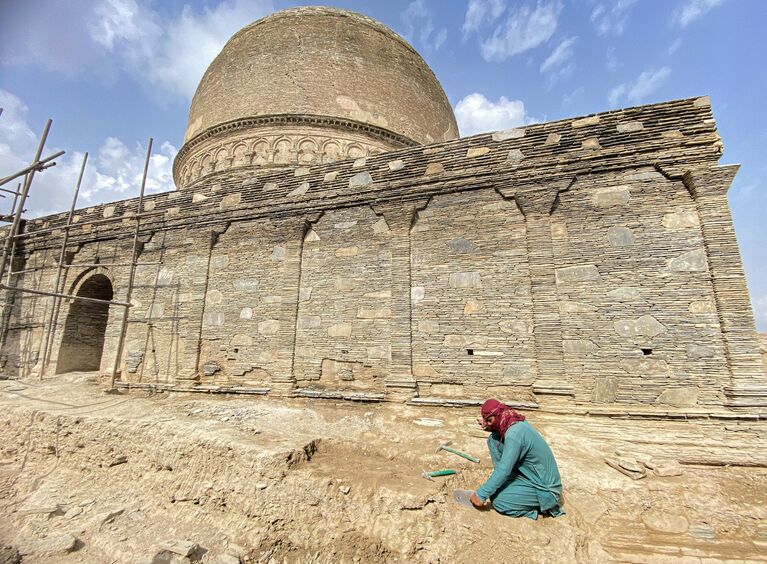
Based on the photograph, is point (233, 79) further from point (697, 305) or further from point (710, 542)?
point (710, 542)

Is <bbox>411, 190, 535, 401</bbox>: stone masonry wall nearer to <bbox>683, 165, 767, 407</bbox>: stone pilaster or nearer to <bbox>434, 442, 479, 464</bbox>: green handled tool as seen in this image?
<bbox>434, 442, 479, 464</bbox>: green handled tool

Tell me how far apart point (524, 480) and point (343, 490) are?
1.71m

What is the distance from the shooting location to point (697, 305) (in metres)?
5.45

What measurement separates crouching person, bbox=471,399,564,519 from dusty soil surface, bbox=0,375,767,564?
0.12 meters

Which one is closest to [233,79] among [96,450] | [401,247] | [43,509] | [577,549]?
[401,247]

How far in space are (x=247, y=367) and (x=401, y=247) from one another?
371cm

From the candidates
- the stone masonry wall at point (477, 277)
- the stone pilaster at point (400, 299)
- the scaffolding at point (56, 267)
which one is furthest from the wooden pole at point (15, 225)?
the stone pilaster at point (400, 299)

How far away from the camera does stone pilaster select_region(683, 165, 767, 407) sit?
5.02 meters

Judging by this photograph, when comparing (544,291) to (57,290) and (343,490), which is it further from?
(57,290)

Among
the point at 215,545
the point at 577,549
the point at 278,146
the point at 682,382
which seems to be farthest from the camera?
the point at 278,146

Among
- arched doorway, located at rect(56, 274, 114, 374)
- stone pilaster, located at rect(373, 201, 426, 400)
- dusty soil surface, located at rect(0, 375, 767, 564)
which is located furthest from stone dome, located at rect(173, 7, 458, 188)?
dusty soil surface, located at rect(0, 375, 767, 564)

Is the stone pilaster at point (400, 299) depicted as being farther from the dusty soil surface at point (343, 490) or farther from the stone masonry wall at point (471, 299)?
the dusty soil surface at point (343, 490)

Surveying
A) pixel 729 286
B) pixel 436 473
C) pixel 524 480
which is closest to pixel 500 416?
pixel 524 480

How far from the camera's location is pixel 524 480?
344cm
